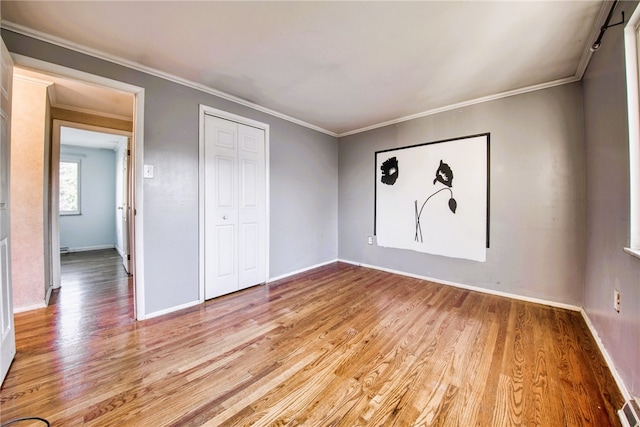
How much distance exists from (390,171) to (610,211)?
7.60 ft

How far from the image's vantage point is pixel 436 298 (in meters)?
2.75

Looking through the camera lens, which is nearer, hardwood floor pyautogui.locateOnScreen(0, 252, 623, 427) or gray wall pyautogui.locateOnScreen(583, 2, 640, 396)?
hardwood floor pyautogui.locateOnScreen(0, 252, 623, 427)

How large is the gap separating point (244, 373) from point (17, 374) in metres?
1.42

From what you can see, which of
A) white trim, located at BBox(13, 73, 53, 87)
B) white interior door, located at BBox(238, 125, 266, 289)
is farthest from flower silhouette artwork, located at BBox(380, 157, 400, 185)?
white trim, located at BBox(13, 73, 53, 87)

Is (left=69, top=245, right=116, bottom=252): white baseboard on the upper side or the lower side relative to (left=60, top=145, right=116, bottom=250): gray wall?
lower

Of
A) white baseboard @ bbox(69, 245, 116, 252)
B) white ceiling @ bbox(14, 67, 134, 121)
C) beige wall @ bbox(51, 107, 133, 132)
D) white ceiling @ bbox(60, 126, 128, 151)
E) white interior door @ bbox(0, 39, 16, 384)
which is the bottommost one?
white baseboard @ bbox(69, 245, 116, 252)

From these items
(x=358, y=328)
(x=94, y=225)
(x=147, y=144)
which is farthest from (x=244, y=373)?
(x=94, y=225)

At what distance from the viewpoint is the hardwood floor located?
4.09ft

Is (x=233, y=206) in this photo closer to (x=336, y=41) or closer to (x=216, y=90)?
(x=216, y=90)

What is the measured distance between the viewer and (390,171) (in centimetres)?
369

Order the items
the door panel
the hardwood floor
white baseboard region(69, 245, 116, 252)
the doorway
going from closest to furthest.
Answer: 1. the hardwood floor
2. the door panel
3. the doorway
4. white baseboard region(69, 245, 116, 252)

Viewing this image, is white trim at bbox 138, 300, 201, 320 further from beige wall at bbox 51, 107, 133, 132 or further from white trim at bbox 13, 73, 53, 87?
beige wall at bbox 51, 107, 133, 132

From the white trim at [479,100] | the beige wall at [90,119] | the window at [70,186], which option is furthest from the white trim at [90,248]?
the white trim at [479,100]

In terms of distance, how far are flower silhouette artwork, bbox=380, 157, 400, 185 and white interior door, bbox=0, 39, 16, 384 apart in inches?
148
